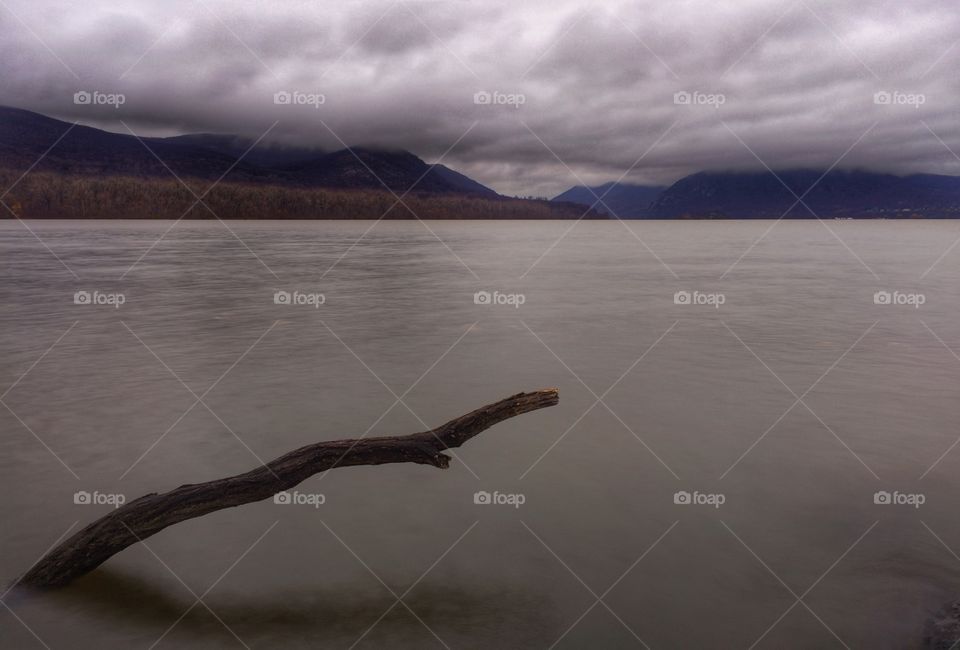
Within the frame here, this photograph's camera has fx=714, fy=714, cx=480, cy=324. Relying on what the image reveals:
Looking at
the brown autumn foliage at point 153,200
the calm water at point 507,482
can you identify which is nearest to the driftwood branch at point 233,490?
the calm water at point 507,482

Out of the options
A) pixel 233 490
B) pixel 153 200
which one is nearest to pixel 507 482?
pixel 233 490

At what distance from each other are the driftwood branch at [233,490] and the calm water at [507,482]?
281mm

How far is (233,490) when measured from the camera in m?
5.99

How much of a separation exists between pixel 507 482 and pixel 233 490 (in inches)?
131

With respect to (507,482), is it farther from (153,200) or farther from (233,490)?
(153,200)

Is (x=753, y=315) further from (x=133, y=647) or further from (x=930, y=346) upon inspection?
(x=133, y=647)

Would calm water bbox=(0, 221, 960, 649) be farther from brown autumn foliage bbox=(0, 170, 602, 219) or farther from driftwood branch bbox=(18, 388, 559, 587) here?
brown autumn foliage bbox=(0, 170, 602, 219)

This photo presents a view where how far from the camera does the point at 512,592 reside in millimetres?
6035

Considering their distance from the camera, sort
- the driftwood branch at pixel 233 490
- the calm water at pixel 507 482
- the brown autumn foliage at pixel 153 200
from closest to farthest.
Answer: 1. the calm water at pixel 507 482
2. the driftwood branch at pixel 233 490
3. the brown autumn foliage at pixel 153 200

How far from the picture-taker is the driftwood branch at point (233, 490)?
5875 mm

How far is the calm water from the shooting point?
18.6ft

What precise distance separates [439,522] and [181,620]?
2.55m

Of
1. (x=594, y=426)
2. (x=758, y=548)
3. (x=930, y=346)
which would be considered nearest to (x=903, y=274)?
(x=930, y=346)

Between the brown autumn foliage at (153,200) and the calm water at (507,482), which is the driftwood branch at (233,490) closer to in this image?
the calm water at (507,482)
